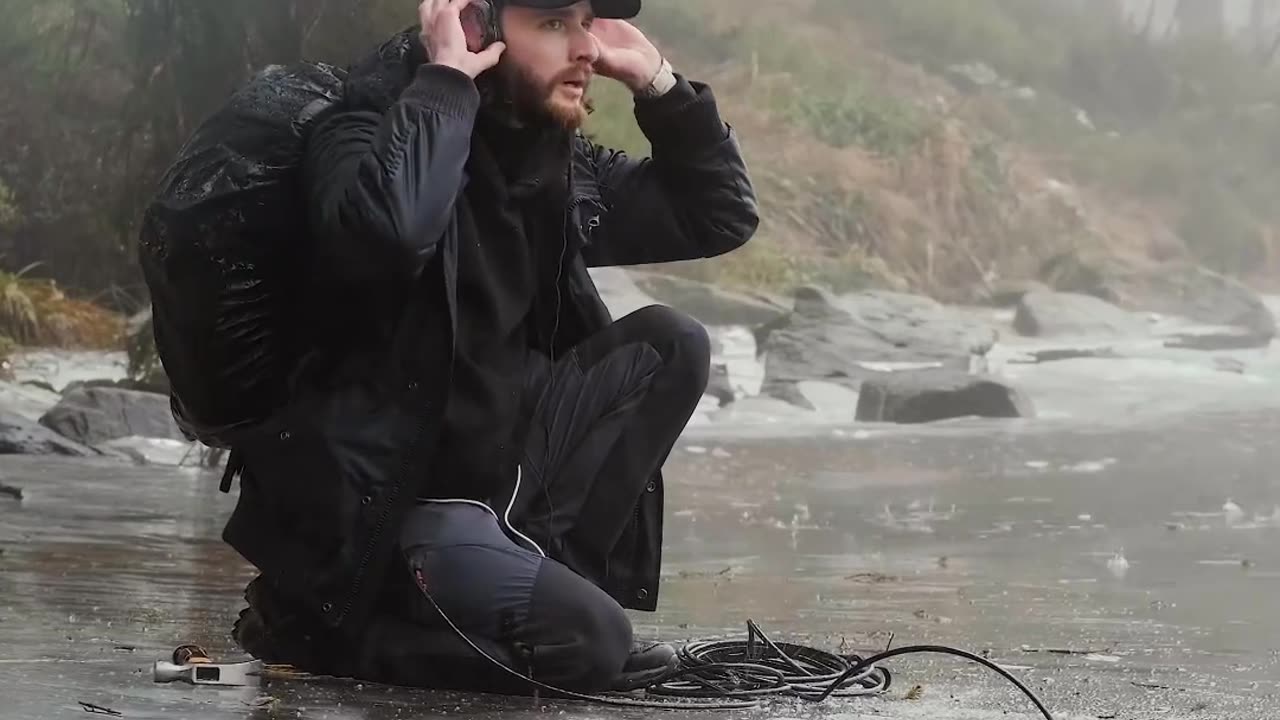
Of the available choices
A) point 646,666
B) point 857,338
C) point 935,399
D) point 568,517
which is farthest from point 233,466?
point 857,338

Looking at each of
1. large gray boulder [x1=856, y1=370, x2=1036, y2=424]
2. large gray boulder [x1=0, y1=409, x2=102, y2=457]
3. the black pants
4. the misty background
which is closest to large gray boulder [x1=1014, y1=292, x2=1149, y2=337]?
the misty background

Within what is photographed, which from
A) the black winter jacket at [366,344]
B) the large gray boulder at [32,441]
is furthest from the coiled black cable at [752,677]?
the large gray boulder at [32,441]

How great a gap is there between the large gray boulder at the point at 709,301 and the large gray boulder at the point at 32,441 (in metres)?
4.04

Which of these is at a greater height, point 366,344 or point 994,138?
point 366,344

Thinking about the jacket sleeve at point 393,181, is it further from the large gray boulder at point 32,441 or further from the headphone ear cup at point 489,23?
the large gray boulder at point 32,441

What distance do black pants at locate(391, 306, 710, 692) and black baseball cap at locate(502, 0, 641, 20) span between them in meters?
0.51

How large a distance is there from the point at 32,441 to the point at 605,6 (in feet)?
18.7

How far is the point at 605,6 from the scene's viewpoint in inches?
95.7

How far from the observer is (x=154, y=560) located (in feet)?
13.7

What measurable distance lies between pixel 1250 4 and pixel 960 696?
36.5 ft

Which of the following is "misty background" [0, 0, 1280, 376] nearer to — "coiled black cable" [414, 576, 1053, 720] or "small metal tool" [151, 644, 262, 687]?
"coiled black cable" [414, 576, 1053, 720]

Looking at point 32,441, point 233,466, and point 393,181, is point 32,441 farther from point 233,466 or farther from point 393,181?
point 393,181

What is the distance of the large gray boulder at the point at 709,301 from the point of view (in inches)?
410

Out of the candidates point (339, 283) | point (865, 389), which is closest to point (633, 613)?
point (339, 283)
